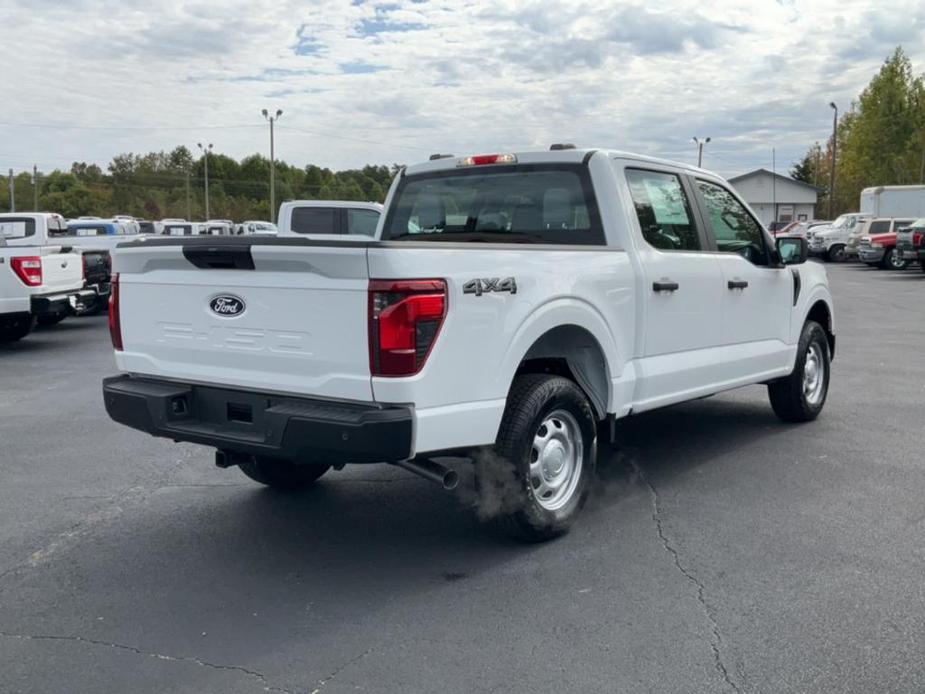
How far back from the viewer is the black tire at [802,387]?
7.68 meters

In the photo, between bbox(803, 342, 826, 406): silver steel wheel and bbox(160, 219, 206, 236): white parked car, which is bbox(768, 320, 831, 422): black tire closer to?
bbox(803, 342, 826, 406): silver steel wheel

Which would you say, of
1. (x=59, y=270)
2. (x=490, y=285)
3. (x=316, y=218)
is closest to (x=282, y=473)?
(x=490, y=285)

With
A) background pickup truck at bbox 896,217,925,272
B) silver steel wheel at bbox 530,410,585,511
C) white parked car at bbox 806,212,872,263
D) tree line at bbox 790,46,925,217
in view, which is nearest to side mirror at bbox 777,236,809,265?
silver steel wheel at bbox 530,410,585,511

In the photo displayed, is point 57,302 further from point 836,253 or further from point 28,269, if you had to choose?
point 836,253

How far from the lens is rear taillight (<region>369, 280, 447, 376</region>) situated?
405 centimetres

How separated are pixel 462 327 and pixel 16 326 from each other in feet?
38.4

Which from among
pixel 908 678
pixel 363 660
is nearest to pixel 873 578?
pixel 908 678

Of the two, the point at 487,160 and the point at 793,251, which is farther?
the point at 793,251

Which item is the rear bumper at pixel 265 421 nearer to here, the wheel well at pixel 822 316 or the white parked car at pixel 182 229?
the wheel well at pixel 822 316

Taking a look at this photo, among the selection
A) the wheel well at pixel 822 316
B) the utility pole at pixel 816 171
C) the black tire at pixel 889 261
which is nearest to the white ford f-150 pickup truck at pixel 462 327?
the wheel well at pixel 822 316

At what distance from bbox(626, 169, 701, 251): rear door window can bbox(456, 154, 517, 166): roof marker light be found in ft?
2.34

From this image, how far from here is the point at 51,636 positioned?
397 centimetres

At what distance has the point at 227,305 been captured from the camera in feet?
15.0

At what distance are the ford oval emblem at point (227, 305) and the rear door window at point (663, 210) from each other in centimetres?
248
